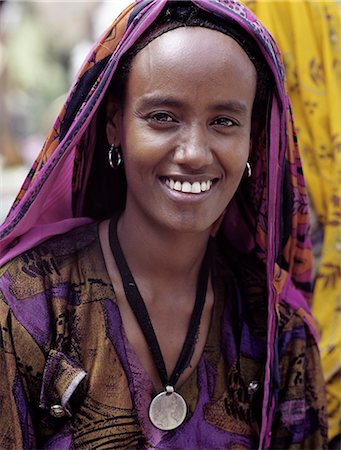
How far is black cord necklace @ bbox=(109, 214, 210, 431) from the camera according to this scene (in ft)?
6.03

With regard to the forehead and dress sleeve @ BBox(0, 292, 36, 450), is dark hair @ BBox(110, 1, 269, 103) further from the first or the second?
dress sleeve @ BBox(0, 292, 36, 450)

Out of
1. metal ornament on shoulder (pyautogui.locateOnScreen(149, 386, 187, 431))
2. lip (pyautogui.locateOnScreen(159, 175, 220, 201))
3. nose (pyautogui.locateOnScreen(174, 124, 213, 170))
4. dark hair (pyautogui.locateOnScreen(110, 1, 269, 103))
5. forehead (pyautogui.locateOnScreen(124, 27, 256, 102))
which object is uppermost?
dark hair (pyautogui.locateOnScreen(110, 1, 269, 103))

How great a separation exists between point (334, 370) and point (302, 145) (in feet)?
2.71

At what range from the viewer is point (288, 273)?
2.16 metres

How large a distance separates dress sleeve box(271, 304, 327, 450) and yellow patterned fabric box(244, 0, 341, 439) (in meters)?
0.46

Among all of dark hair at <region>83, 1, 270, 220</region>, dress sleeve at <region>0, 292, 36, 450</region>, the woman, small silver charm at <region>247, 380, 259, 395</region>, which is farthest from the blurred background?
dress sleeve at <region>0, 292, 36, 450</region>

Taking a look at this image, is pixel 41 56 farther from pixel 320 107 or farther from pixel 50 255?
pixel 50 255

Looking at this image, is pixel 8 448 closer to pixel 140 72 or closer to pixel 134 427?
pixel 134 427

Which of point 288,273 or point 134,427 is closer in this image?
point 134,427

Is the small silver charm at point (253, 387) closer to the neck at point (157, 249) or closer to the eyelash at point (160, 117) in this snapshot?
the neck at point (157, 249)

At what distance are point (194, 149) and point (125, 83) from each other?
26cm

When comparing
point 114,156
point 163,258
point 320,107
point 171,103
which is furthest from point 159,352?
point 320,107

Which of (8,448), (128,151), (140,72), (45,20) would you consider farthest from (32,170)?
(45,20)

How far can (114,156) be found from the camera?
6.31ft
